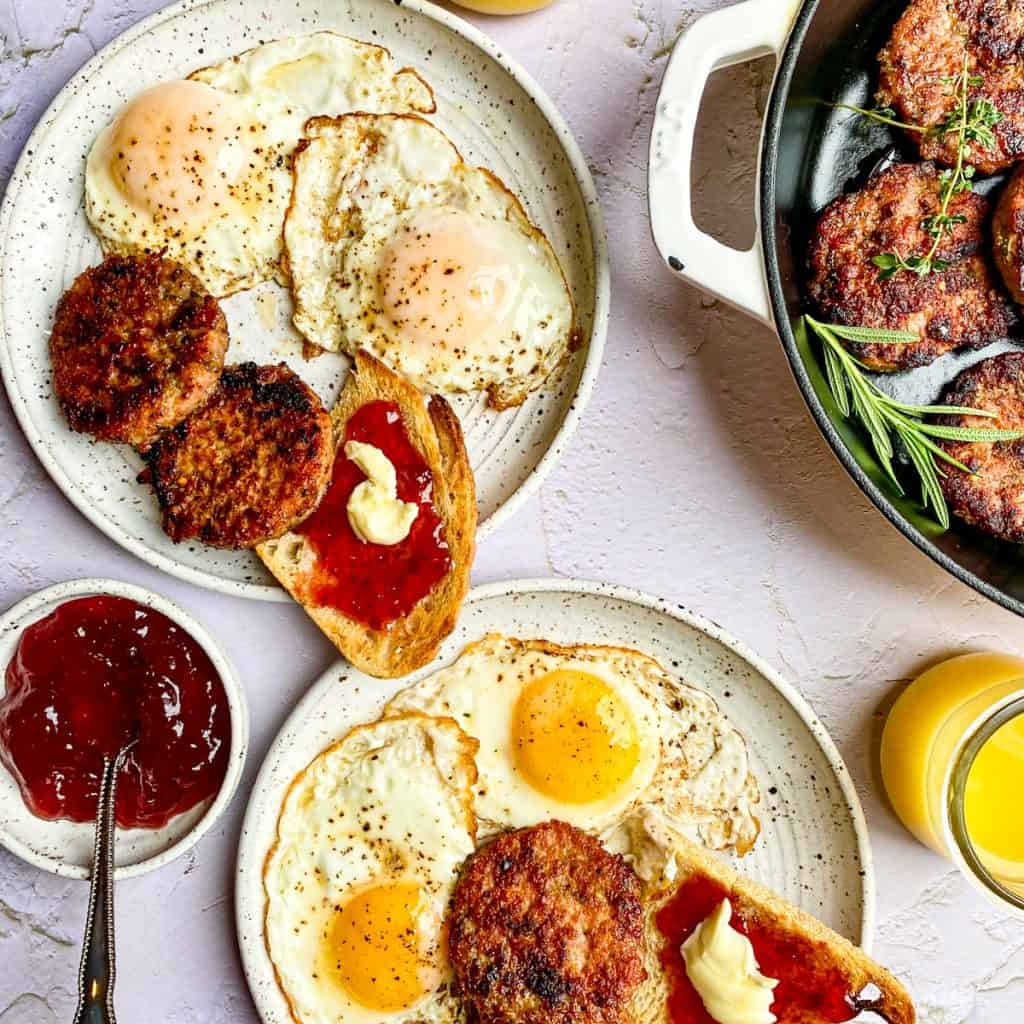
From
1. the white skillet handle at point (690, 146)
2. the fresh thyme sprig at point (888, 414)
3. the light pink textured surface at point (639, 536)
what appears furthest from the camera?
the light pink textured surface at point (639, 536)

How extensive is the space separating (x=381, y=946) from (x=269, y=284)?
1.52 m

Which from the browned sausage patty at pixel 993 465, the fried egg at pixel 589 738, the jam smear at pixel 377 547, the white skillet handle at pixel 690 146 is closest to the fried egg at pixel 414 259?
the jam smear at pixel 377 547

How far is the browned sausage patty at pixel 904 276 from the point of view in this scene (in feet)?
7.36

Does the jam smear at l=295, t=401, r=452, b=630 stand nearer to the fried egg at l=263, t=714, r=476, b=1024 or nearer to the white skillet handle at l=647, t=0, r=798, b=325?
the fried egg at l=263, t=714, r=476, b=1024

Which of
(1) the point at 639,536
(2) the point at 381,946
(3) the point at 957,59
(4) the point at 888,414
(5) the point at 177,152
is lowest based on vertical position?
(2) the point at 381,946

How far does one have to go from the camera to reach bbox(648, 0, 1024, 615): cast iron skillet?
2.05 m

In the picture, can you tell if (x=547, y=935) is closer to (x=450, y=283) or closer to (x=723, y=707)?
(x=723, y=707)

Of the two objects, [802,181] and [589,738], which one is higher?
[802,181]

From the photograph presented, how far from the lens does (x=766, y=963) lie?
2320mm

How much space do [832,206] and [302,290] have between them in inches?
47.1

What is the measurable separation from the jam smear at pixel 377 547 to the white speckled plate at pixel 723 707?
134 mm

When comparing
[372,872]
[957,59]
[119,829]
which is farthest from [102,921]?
[957,59]

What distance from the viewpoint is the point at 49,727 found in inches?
88.7

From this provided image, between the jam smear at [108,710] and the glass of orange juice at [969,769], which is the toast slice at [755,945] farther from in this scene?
the jam smear at [108,710]
